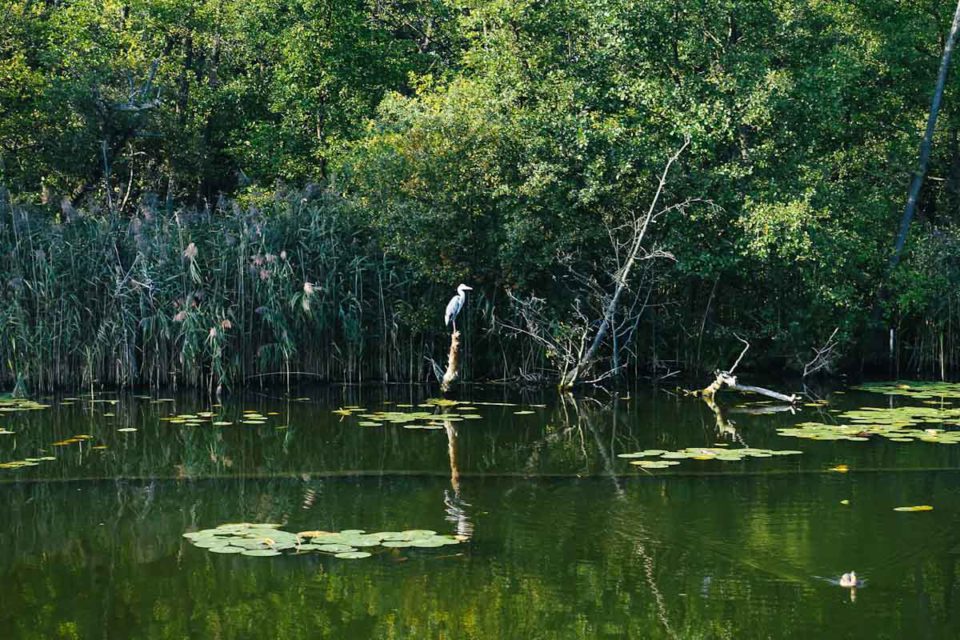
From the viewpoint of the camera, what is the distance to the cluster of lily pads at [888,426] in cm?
1069

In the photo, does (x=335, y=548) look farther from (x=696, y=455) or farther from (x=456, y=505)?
(x=696, y=455)

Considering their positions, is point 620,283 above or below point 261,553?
above

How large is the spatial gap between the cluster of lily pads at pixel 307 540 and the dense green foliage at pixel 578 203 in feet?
21.5

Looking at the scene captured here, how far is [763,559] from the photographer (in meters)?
6.83

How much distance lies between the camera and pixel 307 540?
7.16m

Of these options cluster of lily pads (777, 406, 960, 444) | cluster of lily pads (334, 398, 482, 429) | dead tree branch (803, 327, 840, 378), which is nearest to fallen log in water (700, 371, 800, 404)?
cluster of lily pads (777, 406, 960, 444)

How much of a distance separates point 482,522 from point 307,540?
125 cm

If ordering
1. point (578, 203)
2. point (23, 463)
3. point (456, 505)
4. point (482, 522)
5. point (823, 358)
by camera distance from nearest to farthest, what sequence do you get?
point (482, 522) → point (456, 505) → point (23, 463) → point (578, 203) → point (823, 358)

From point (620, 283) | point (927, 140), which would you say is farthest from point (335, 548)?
point (927, 140)

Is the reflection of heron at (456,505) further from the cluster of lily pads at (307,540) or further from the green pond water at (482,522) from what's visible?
the cluster of lily pads at (307,540)

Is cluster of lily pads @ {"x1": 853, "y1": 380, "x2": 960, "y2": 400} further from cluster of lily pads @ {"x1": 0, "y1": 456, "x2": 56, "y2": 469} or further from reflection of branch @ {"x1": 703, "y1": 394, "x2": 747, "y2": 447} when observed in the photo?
cluster of lily pads @ {"x1": 0, "y1": 456, "x2": 56, "y2": 469}

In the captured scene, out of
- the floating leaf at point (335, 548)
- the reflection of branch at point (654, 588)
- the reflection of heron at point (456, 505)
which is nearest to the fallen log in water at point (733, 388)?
the reflection of heron at point (456, 505)

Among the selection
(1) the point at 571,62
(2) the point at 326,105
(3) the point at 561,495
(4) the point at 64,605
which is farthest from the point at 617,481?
(2) the point at 326,105

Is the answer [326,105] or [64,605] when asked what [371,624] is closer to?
[64,605]
